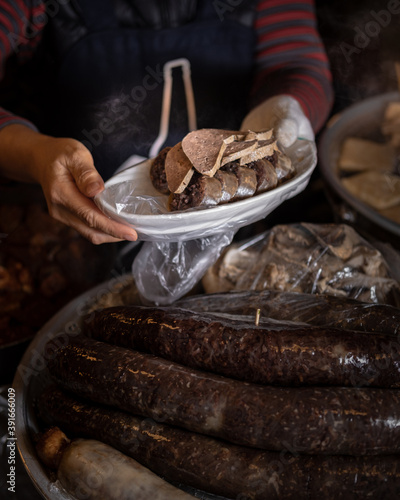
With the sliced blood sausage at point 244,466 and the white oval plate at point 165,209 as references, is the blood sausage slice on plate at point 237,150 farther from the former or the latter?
the sliced blood sausage at point 244,466

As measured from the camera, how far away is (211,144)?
5.30ft

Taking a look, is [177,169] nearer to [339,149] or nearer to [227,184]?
[227,184]

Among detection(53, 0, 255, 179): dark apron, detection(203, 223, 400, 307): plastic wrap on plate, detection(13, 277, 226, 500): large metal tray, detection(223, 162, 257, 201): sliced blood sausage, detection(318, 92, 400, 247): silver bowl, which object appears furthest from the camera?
detection(318, 92, 400, 247): silver bowl

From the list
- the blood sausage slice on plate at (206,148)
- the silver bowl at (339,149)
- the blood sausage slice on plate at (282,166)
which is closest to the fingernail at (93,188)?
the blood sausage slice on plate at (206,148)

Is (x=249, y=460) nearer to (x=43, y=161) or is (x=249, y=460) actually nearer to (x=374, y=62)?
(x=43, y=161)

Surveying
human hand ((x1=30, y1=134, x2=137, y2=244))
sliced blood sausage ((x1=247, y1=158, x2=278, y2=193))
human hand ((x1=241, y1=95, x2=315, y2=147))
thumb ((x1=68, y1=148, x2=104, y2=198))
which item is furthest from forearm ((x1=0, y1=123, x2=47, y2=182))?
human hand ((x1=241, y1=95, x2=315, y2=147))

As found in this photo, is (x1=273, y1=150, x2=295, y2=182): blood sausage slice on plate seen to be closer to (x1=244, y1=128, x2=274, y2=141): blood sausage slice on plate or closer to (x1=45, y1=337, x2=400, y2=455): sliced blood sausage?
(x1=244, y1=128, x2=274, y2=141): blood sausage slice on plate

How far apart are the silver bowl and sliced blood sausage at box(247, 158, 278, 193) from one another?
114cm

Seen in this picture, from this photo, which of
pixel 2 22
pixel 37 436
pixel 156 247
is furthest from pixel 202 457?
pixel 2 22

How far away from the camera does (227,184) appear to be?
5.19 feet

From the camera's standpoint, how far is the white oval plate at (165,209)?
1.48 metres

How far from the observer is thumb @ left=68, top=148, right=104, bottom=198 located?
158cm

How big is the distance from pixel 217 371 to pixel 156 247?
0.69m

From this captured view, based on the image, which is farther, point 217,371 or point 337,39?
point 337,39
